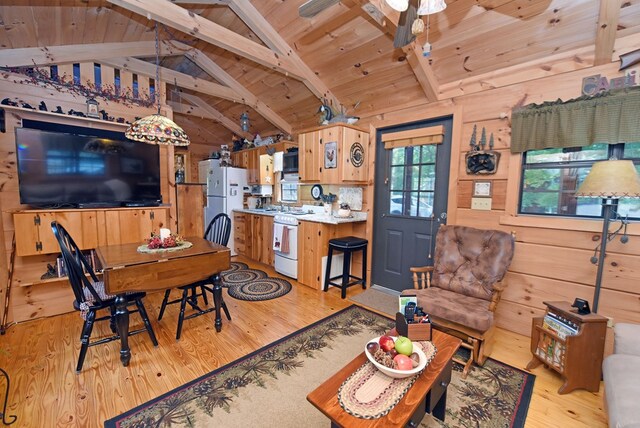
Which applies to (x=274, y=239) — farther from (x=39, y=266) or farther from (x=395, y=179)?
(x=39, y=266)

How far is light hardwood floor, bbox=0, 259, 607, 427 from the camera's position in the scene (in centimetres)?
160

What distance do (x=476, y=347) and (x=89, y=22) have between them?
4.62 m

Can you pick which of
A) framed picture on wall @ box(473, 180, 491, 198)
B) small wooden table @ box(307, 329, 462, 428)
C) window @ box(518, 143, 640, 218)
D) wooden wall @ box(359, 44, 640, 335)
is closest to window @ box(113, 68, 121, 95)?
wooden wall @ box(359, 44, 640, 335)

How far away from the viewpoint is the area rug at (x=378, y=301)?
2963 millimetres

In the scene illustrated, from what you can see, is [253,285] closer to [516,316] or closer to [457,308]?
[457,308]

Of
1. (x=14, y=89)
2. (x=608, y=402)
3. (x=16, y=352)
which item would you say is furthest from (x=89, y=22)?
(x=608, y=402)

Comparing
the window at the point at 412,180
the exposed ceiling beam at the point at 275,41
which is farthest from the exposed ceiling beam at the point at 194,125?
the window at the point at 412,180

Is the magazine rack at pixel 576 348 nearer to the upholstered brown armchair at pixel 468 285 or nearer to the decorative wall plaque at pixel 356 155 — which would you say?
the upholstered brown armchair at pixel 468 285

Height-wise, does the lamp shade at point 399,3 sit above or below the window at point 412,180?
above

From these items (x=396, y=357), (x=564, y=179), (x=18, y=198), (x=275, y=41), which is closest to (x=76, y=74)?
(x=18, y=198)

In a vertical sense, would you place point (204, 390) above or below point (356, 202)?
below

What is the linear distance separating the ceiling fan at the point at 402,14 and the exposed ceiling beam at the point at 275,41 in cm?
143

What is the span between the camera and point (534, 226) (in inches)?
93.7

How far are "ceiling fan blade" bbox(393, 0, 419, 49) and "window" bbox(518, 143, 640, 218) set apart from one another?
5.15 ft
